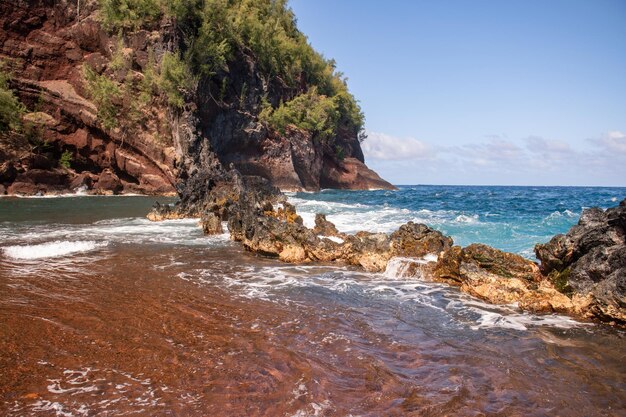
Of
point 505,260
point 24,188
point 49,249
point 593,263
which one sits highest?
point 24,188

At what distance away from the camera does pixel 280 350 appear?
18.2 ft

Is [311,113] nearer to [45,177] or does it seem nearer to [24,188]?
[45,177]

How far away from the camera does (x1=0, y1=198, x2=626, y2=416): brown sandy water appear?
422 cm

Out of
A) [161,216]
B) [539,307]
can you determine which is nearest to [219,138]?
[161,216]

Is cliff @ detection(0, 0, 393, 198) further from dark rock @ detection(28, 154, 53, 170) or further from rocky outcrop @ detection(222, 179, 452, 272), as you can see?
rocky outcrop @ detection(222, 179, 452, 272)

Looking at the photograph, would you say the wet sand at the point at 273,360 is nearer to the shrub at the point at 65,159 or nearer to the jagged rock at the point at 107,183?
the jagged rock at the point at 107,183

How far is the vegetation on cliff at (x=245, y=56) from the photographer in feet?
148

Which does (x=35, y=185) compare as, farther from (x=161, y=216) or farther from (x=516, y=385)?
(x=516, y=385)

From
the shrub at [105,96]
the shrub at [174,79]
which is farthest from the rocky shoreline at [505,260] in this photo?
the shrub at [105,96]

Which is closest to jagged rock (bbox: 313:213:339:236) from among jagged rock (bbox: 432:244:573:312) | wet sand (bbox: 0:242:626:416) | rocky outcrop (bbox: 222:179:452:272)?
rocky outcrop (bbox: 222:179:452:272)

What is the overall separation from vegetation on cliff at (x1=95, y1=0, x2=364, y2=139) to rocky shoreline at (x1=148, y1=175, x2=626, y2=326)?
37388mm

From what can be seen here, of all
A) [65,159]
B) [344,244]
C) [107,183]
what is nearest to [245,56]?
[107,183]

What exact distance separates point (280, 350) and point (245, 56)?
56.7 metres

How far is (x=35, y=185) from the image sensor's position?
3728cm
